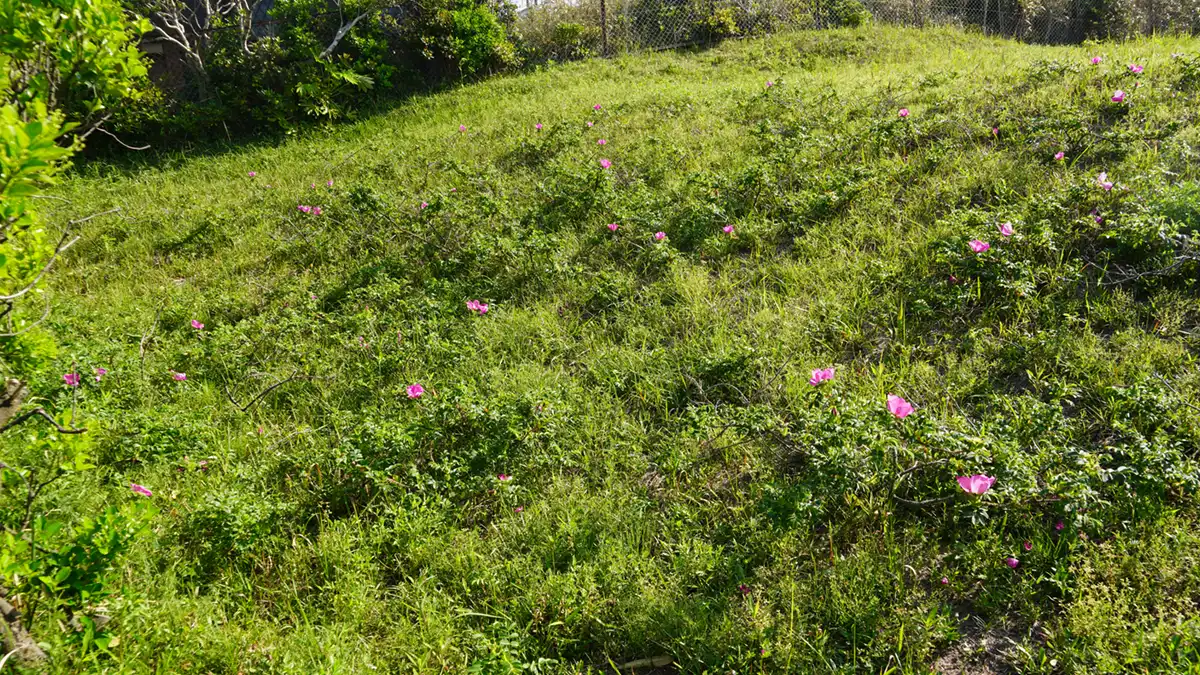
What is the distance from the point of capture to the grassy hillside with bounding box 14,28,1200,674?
2100 mm

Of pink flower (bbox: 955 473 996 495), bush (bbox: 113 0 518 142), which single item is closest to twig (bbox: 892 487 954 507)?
pink flower (bbox: 955 473 996 495)

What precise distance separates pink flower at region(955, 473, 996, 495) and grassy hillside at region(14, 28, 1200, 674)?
110mm

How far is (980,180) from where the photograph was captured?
159 inches

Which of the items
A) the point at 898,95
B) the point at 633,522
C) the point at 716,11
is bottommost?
the point at 633,522

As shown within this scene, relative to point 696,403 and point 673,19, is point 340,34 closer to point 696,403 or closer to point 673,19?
point 673,19

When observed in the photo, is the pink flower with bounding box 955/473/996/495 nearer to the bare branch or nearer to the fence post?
the bare branch

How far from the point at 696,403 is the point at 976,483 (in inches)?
47.5

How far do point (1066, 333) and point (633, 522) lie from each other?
6.65 feet

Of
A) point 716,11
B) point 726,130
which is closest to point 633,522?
point 726,130

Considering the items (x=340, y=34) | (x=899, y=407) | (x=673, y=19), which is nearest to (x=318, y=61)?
(x=340, y=34)

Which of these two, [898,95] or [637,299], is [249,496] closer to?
[637,299]

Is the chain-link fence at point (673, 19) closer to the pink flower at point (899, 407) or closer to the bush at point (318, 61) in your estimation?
the bush at point (318, 61)

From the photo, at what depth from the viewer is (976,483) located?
2104 millimetres

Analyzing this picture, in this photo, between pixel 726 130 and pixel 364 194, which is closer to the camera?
pixel 364 194
